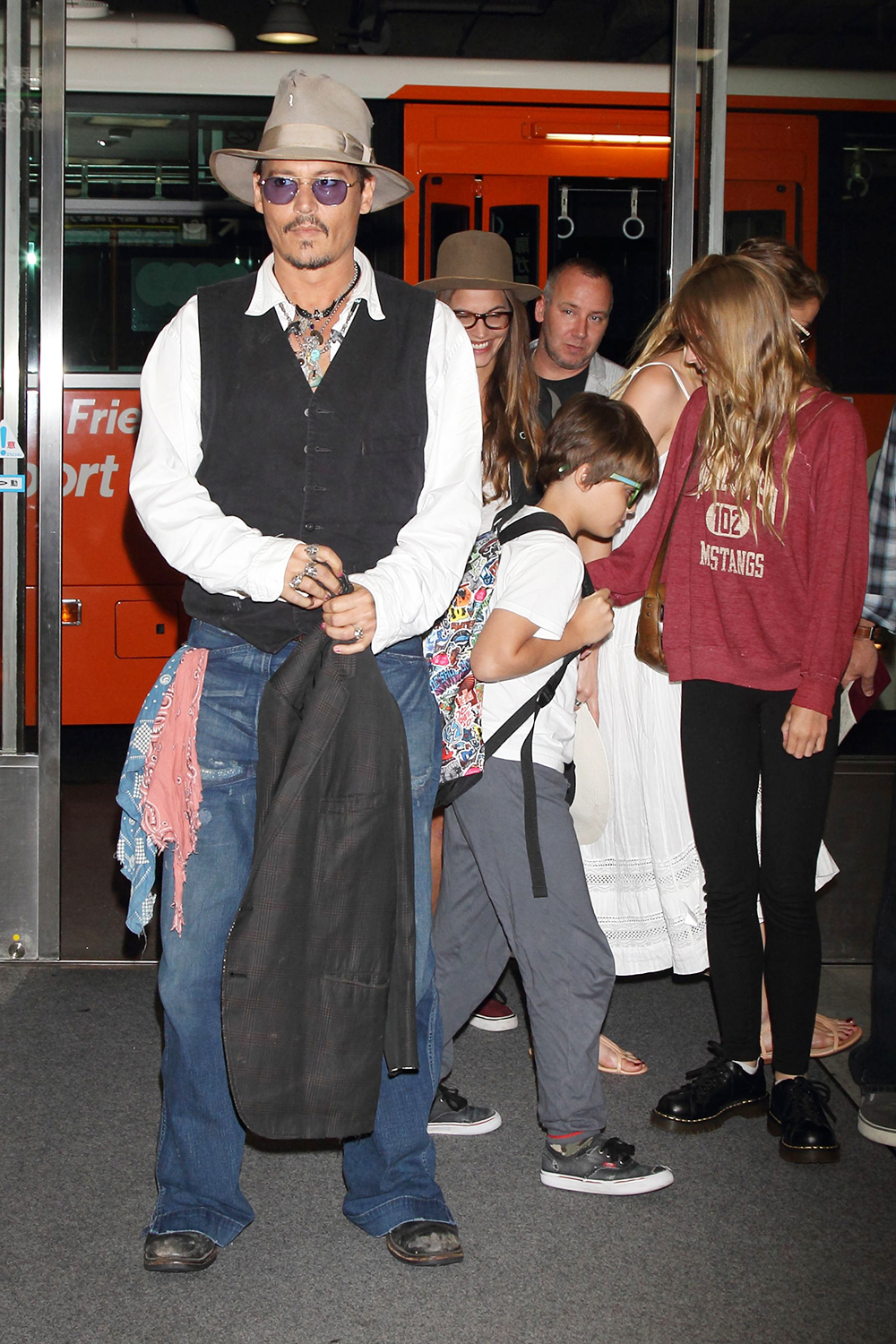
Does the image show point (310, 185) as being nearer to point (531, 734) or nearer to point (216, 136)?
point (531, 734)

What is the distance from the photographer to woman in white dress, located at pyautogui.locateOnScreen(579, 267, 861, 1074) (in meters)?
3.29

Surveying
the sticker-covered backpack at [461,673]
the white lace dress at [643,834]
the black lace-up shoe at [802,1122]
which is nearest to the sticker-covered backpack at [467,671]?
the sticker-covered backpack at [461,673]

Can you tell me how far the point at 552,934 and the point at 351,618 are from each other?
90 cm

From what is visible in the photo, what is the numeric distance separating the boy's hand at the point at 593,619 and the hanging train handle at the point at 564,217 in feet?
10.9

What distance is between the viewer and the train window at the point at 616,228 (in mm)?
5539

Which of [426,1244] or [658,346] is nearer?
[426,1244]

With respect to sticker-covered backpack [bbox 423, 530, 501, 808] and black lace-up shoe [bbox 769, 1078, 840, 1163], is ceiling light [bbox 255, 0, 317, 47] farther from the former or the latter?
black lace-up shoe [bbox 769, 1078, 840, 1163]

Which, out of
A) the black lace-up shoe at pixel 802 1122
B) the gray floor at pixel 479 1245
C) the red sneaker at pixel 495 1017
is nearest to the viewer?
the gray floor at pixel 479 1245

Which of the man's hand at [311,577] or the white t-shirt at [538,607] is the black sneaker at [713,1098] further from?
the man's hand at [311,577]

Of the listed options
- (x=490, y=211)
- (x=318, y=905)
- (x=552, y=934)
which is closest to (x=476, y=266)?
(x=552, y=934)

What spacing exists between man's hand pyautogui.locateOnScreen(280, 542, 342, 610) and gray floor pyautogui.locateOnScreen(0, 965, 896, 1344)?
1.23 metres

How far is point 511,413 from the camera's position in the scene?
3.30 m

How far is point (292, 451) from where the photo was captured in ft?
7.41

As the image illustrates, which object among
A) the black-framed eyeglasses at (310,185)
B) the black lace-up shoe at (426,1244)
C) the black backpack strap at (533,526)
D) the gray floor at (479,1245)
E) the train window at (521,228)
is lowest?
the gray floor at (479,1245)
